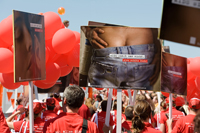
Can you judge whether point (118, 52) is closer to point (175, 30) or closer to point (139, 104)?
point (139, 104)

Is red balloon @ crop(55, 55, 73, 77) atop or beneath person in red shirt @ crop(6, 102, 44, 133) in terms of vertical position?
atop

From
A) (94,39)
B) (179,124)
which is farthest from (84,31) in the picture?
(179,124)

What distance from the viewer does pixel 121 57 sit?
392 centimetres

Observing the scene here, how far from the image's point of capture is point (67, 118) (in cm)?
301

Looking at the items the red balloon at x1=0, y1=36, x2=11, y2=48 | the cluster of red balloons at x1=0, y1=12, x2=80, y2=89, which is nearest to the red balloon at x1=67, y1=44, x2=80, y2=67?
the cluster of red balloons at x1=0, y1=12, x2=80, y2=89

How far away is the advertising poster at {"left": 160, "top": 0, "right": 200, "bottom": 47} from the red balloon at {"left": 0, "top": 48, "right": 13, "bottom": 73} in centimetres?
337

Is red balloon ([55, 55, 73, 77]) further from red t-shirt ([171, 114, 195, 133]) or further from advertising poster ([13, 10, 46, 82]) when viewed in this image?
red t-shirt ([171, 114, 195, 133])

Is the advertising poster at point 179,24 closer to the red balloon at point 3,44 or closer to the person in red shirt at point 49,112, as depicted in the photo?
the red balloon at point 3,44

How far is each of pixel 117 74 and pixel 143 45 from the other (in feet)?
1.87

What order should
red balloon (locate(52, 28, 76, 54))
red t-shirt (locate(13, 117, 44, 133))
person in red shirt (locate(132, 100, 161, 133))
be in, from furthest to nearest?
red balloon (locate(52, 28, 76, 54)) < red t-shirt (locate(13, 117, 44, 133)) < person in red shirt (locate(132, 100, 161, 133))

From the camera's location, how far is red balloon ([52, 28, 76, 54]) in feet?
16.1

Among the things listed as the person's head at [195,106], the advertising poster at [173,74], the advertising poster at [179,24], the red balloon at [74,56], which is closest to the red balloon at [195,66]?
the advertising poster at [173,74]

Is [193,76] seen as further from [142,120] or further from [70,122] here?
[70,122]

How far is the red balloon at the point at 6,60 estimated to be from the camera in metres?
4.48
